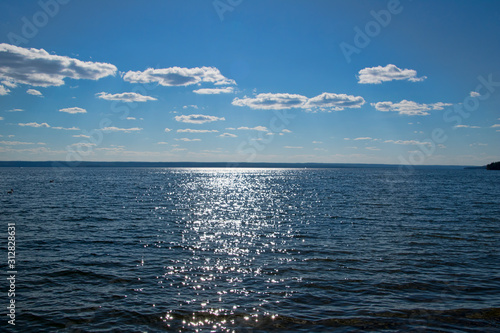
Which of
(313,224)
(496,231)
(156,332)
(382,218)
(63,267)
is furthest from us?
(382,218)

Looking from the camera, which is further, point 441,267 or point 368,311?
point 441,267

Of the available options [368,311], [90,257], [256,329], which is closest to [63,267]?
[90,257]

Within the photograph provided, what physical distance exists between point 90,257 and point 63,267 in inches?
88.7

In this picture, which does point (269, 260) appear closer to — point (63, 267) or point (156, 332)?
point (156, 332)

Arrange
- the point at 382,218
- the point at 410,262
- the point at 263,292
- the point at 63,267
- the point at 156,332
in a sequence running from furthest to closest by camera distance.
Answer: the point at 382,218 → the point at 410,262 → the point at 63,267 → the point at 263,292 → the point at 156,332

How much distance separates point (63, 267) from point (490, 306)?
21.3 meters

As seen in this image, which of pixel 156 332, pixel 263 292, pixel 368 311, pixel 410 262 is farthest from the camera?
pixel 410 262

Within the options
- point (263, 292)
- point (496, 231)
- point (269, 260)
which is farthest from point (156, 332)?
point (496, 231)

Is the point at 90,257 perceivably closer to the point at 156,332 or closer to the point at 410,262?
the point at 156,332

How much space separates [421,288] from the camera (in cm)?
1683

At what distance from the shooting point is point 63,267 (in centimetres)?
1988

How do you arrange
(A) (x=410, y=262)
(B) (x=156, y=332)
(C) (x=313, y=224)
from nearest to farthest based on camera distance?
(B) (x=156, y=332) < (A) (x=410, y=262) < (C) (x=313, y=224)

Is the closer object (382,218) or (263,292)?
(263,292)

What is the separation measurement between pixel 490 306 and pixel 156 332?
13.5 m
